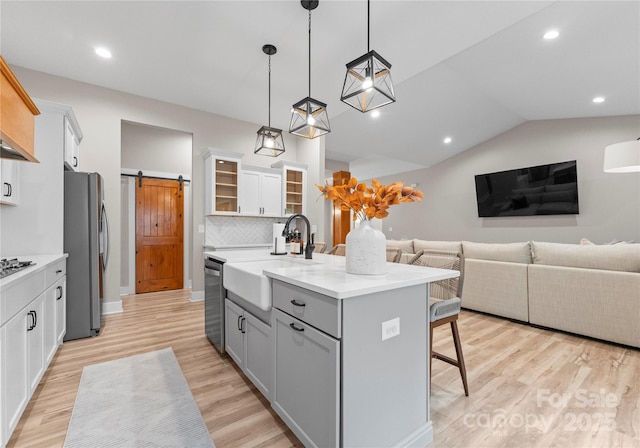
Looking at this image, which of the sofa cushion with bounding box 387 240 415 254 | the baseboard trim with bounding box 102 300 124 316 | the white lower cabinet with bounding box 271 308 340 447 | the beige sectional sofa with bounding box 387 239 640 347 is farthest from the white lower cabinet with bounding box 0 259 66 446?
the beige sectional sofa with bounding box 387 239 640 347

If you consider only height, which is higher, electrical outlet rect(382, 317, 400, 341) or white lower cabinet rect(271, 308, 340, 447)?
electrical outlet rect(382, 317, 400, 341)

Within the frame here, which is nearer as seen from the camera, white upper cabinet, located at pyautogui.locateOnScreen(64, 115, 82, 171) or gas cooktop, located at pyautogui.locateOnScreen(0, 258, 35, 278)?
gas cooktop, located at pyautogui.locateOnScreen(0, 258, 35, 278)

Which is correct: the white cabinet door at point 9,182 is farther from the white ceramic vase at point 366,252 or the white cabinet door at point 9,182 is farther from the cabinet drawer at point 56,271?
the white ceramic vase at point 366,252

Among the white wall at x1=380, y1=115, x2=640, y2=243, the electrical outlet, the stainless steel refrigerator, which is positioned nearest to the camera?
the electrical outlet

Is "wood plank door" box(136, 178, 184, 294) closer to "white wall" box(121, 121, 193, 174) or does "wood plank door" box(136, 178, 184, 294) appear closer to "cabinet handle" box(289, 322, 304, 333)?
"white wall" box(121, 121, 193, 174)

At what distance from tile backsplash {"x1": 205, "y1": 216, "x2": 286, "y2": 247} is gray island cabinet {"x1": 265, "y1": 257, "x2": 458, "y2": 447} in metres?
3.36

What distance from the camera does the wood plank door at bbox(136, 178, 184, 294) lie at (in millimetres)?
5070

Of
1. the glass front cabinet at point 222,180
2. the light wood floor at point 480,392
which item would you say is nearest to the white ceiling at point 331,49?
the glass front cabinet at point 222,180

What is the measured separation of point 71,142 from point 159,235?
237 centimetres

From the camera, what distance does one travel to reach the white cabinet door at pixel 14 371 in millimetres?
1445

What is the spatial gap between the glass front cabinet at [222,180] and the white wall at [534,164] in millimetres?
5602

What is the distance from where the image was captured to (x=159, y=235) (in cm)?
523

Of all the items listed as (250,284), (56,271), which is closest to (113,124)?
(56,271)

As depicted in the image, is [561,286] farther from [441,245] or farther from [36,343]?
[36,343]
